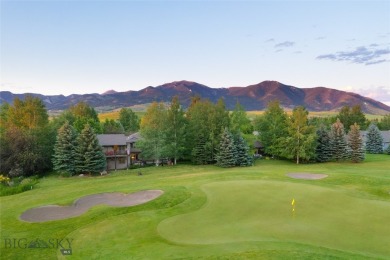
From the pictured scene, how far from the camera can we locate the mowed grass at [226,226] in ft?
41.7

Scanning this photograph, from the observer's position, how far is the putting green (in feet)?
44.8

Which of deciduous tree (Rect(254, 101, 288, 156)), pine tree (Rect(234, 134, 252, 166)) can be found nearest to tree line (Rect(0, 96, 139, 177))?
pine tree (Rect(234, 134, 252, 166))

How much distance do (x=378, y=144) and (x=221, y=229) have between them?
7117cm

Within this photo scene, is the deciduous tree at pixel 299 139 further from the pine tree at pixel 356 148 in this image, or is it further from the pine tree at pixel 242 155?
the pine tree at pixel 242 155

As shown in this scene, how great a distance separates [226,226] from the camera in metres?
15.5

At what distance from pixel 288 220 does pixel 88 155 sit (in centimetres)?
3353

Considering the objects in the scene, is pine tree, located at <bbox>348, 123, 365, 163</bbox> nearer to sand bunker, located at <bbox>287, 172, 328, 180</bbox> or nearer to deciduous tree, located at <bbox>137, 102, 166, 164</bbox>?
sand bunker, located at <bbox>287, 172, 328, 180</bbox>

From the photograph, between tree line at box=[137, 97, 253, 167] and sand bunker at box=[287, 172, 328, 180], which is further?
tree line at box=[137, 97, 253, 167]

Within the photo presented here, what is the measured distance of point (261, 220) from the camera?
53.3 ft

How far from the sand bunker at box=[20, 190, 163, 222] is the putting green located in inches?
200

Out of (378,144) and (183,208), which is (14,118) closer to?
(183,208)

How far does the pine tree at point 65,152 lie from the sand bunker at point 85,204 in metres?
20.3

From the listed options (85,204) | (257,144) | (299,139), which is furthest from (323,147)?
(85,204)

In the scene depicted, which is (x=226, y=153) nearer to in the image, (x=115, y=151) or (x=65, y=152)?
(x=115, y=151)
